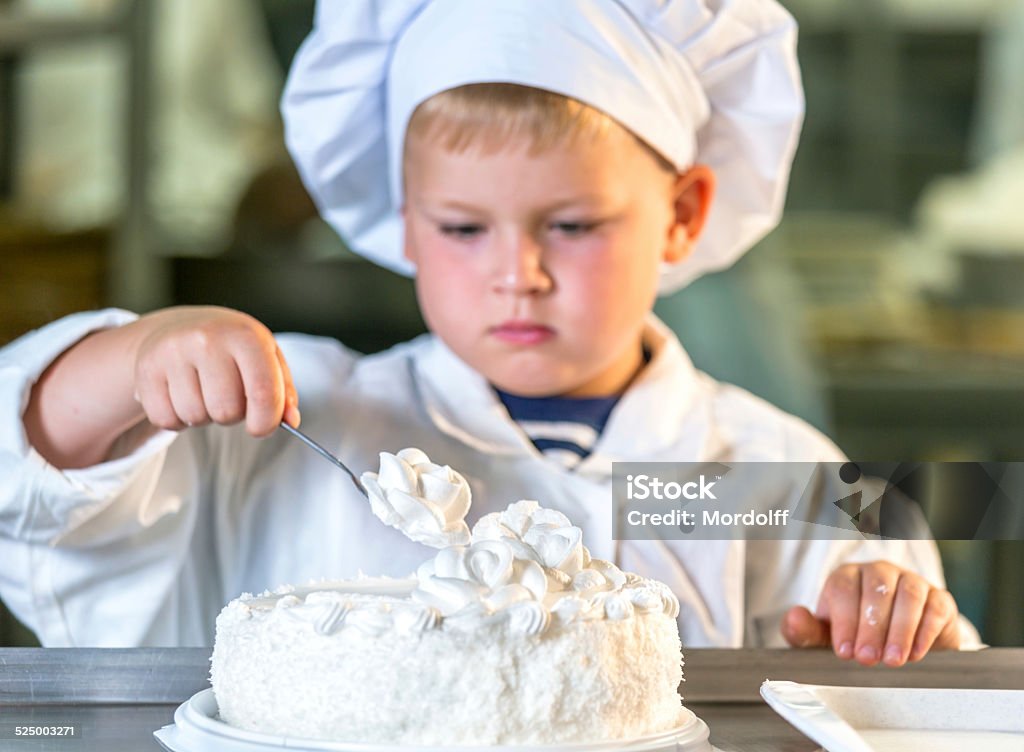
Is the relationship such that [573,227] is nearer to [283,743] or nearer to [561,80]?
[561,80]

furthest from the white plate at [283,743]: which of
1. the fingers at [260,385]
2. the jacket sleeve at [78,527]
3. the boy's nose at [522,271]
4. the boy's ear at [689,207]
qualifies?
the boy's ear at [689,207]

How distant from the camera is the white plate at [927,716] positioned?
439 mm

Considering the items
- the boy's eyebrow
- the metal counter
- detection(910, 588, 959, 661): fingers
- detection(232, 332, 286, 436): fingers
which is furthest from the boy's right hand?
detection(910, 588, 959, 661): fingers

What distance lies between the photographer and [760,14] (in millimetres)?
780

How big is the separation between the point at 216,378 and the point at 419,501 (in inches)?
5.9

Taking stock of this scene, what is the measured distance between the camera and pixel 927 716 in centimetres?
46

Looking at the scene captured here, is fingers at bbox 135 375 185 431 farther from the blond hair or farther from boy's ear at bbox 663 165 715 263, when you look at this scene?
boy's ear at bbox 663 165 715 263

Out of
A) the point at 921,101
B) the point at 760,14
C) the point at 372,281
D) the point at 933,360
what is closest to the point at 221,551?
the point at 372,281

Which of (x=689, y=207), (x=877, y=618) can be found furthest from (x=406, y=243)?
(x=877, y=618)

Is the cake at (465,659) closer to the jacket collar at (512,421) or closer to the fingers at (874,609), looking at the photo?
the fingers at (874,609)

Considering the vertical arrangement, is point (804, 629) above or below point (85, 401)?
below

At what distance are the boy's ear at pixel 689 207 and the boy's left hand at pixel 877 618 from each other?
0.27 metres

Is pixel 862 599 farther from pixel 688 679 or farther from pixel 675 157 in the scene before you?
pixel 675 157

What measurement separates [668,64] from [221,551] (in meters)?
0.40
